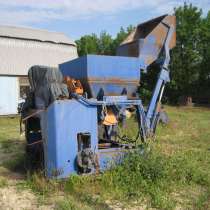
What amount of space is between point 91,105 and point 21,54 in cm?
1817

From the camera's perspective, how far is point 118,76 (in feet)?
24.0

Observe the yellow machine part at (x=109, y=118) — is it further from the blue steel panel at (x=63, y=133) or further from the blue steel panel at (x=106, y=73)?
the blue steel panel at (x=63, y=133)

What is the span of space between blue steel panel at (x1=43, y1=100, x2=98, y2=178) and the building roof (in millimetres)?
18169

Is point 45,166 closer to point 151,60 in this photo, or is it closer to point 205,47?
point 151,60

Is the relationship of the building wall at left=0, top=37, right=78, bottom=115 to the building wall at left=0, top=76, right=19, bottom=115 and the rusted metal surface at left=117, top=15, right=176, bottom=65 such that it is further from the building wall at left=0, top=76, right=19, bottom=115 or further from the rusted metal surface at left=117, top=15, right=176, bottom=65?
the rusted metal surface at left=117, top=15, right=176, bottom=65

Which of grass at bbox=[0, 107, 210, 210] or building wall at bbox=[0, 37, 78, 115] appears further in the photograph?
building wall at bbox=[0, 37, 78, 115]

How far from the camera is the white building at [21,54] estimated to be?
2197 centimetres

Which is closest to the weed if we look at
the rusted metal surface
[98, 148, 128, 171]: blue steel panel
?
[98, 148, 128, 171]: blue steel panel

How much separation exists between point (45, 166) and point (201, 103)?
2211 centimetres

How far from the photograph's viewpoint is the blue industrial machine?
641cm

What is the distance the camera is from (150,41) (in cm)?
811

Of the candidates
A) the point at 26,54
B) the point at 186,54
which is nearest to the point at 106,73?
the point at 26,54

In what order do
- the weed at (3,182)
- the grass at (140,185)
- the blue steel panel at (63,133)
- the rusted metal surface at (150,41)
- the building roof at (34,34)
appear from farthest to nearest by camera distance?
the building roof at (34,34), the rusted metal surface at (150,41), the weed at (3,182), the blue steel panel at (63,133), the grass at (140,185)

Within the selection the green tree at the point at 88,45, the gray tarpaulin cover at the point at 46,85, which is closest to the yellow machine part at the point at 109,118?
the gray tarpaulin cover at the point at 46,85
